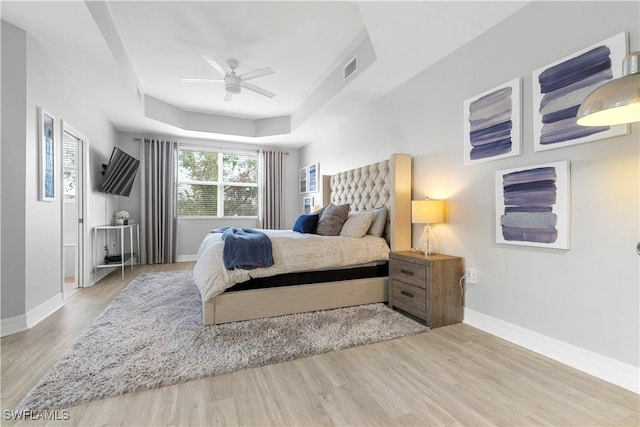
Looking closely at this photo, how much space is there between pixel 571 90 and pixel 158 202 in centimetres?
607

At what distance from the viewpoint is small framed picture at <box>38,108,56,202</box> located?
103 inches

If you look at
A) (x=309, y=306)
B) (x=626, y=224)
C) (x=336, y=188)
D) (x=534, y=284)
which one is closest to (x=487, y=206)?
(x=534, y=284)

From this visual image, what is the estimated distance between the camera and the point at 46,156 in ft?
8.95

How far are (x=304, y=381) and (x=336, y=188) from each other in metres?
3.39

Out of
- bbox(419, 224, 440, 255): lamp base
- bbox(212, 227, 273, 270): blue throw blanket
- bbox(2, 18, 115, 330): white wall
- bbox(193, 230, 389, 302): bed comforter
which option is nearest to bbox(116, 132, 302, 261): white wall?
bbox(2, 18, 115, 330): white wall

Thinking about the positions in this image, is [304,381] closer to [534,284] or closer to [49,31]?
[534,284]

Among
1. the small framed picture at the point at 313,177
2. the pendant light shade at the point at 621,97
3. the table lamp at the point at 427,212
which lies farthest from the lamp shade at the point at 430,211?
the small framed picture at the point at 313,177

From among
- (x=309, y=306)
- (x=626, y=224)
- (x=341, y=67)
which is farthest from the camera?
(x=341, y=67)

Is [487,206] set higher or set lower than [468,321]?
higher

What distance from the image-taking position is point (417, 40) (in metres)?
2.58

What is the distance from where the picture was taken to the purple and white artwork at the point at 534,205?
1.88 meters

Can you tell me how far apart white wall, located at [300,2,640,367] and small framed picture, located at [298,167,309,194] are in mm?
3265

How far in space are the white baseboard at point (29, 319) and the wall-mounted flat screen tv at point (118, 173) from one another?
2057mm

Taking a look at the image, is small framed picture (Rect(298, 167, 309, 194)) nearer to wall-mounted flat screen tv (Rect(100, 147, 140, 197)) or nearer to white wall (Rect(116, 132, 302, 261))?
white wall (Rect(116, 132, 302, 261))
